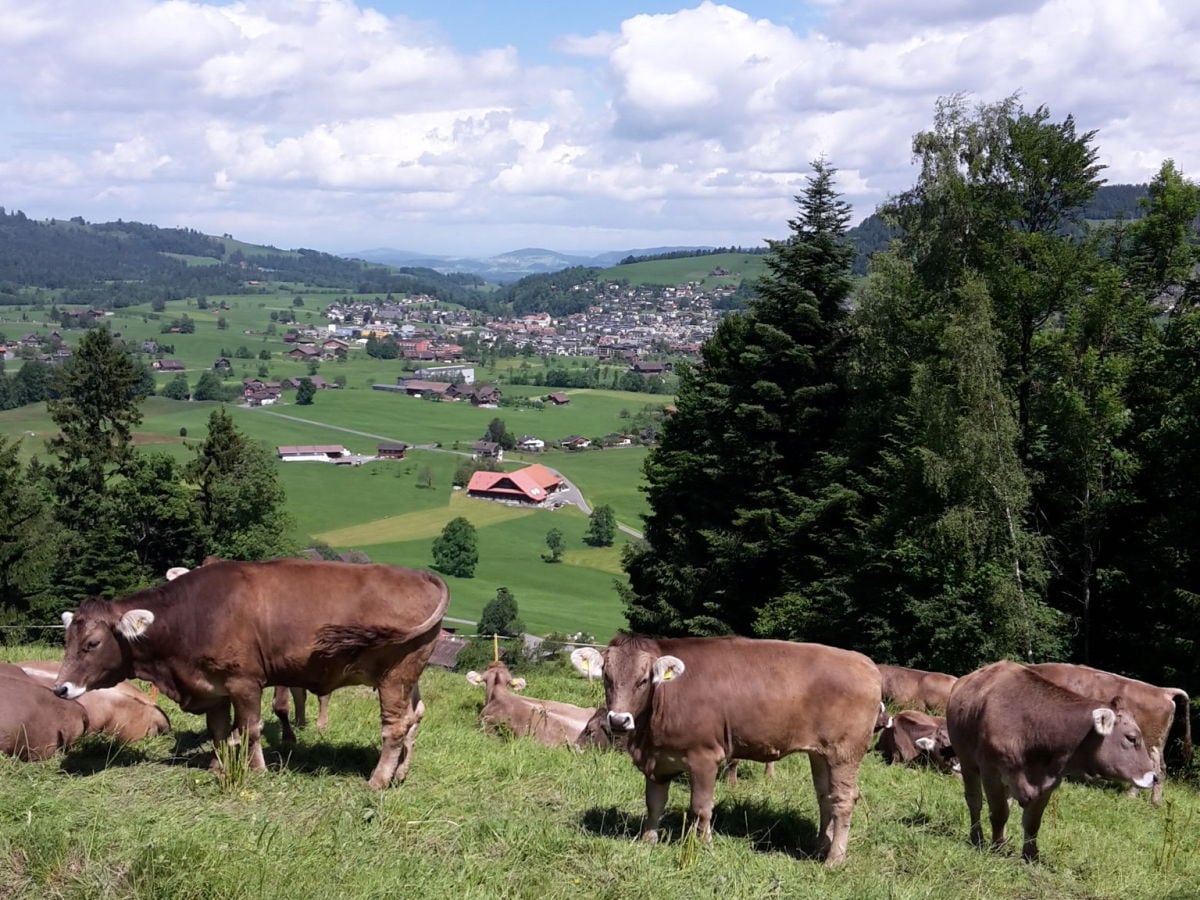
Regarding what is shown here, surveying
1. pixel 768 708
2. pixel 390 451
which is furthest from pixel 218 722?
pixel 390 451

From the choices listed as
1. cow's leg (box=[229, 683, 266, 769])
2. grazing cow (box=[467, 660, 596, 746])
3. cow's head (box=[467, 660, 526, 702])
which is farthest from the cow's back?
cow's head (box=[467, 660, 526, 702])

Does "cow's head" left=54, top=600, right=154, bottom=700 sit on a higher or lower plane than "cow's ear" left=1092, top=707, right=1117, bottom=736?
higher

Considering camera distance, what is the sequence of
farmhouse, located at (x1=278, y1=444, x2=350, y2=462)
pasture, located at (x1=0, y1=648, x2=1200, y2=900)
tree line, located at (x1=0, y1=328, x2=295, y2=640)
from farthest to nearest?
farmhouse, located at (x1=278, y1=444, x2=350, y2=462) → tree line, located at (x1=0, y1=328, x2=295, y2=640) → pasture, located at (x1=0, y1=648, x2=1200, y2=900)

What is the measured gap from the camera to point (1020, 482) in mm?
25500

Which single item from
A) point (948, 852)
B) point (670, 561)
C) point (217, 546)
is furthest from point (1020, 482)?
point (217, 546)

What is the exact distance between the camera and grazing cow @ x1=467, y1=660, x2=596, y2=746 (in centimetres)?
1381

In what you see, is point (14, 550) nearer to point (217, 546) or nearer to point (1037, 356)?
point (217, 546)

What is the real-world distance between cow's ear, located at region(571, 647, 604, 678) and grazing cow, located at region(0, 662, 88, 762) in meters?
5.27

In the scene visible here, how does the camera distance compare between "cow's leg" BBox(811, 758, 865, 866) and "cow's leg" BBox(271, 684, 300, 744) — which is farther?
"cow's leg" BBox(271, 684, 300, 744)

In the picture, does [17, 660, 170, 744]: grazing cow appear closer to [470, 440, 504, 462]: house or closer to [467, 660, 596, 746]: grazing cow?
[467, 660, 596, 746]: grazing cow

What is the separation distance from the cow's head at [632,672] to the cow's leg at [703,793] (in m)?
0.69

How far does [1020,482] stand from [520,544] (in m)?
71.1

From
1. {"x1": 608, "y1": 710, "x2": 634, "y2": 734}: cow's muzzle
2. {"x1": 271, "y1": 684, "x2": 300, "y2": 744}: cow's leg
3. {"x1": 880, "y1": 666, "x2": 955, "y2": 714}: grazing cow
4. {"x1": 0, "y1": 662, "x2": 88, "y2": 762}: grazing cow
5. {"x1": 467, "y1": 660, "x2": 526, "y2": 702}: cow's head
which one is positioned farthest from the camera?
{"x1": 880, "y1": 666, "x2": 955, "y2": 714}: grazing cow

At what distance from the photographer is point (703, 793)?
8.98 m
